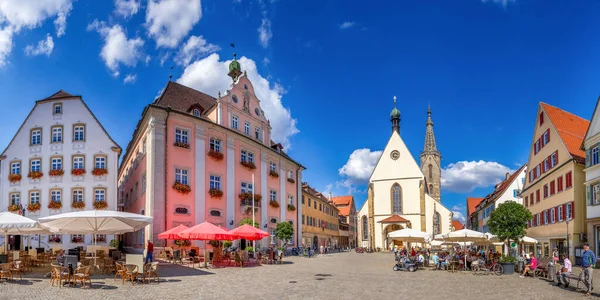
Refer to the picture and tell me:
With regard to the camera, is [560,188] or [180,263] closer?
[180,263]

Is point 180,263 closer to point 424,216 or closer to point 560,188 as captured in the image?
point 560,188

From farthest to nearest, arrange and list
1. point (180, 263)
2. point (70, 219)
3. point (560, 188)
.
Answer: point (560, 188), point (180, 263), point (70, 219)

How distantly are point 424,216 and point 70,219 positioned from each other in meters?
57.8

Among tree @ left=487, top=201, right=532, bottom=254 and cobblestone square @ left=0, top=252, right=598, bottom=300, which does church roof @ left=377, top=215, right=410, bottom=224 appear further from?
cobblestone square @ left=0, top=252, right=598, bottom=300

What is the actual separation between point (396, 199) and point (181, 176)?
145ft

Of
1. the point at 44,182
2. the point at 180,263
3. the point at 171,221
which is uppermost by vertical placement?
the point at 44,182

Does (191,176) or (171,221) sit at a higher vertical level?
(191,176)

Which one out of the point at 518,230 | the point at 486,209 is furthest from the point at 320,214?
the point at 518,230

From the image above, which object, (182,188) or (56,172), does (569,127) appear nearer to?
(182,188)

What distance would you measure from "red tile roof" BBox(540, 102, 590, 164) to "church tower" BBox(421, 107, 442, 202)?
2348 inches

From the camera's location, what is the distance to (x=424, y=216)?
70062 millimetres

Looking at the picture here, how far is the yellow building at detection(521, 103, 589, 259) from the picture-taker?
33.1 metres

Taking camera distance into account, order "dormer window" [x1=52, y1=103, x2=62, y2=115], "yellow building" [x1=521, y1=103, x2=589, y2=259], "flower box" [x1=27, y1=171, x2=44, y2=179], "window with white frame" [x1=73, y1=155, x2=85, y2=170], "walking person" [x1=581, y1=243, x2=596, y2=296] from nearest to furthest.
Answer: "walking person" [x1=581, y1=243, x2=596, y2=296] → "yellow building" [x1=521, y1=103, x2=589, y2=259] → "flower box" [x1=27, y1=171, x2=44, y2=179] → "window with white frame" [x1=73, y1=155, x2=85, y2=170] → "dormer window" [x1=52, y1=103, x2=62, y2=115]

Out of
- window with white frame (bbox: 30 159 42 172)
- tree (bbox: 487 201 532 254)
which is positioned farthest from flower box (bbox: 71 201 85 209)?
tree (bbox: 487 201 532 254)
